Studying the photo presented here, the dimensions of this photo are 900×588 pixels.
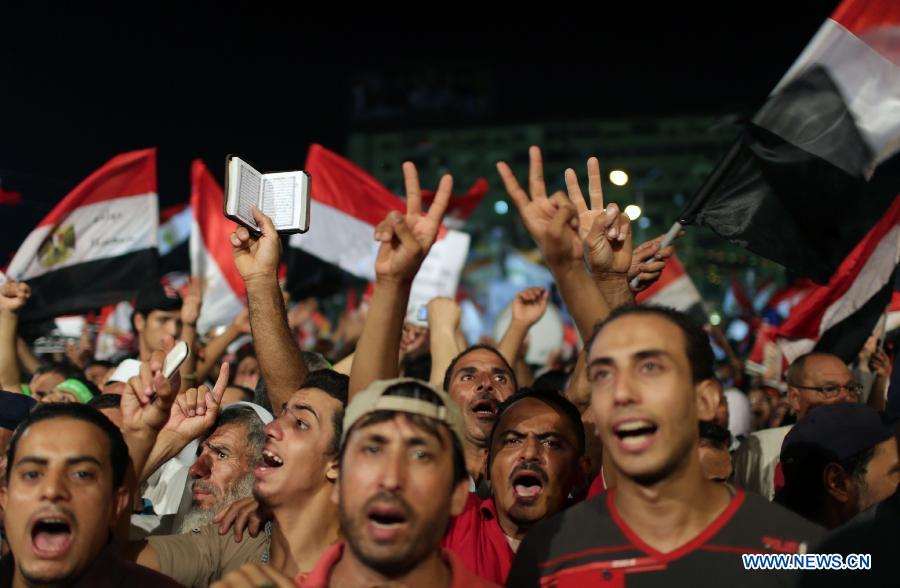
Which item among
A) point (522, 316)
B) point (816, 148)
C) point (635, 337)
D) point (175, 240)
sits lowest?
point (635, 337)

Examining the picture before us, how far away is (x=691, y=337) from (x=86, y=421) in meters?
1.92

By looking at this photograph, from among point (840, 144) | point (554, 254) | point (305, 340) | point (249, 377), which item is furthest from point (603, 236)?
point (305, 340)

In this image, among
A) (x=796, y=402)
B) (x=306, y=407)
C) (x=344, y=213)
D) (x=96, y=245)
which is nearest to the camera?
(x=306, y=407)

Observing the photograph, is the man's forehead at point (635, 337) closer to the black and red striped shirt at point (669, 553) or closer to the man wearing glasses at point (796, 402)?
the black and red striped shirt at point (669, 553)

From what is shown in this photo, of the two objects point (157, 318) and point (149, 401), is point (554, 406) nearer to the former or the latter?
point (149, 401)

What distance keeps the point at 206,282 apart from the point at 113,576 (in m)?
6.70

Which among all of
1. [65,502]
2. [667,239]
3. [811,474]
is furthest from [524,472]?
[65,502]

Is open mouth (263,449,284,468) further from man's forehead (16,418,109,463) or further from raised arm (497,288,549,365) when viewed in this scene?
raised arm (497,288,549,365)

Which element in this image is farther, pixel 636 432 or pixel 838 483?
pixel 838 483

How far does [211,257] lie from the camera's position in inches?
378

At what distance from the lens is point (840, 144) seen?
17.2 ft

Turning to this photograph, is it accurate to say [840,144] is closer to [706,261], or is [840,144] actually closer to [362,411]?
[362,411]

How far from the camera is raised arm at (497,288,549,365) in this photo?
19.1ft

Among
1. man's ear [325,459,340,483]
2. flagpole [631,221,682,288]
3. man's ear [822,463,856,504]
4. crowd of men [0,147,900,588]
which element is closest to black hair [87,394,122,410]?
crowd of men [0,147,900,588]
